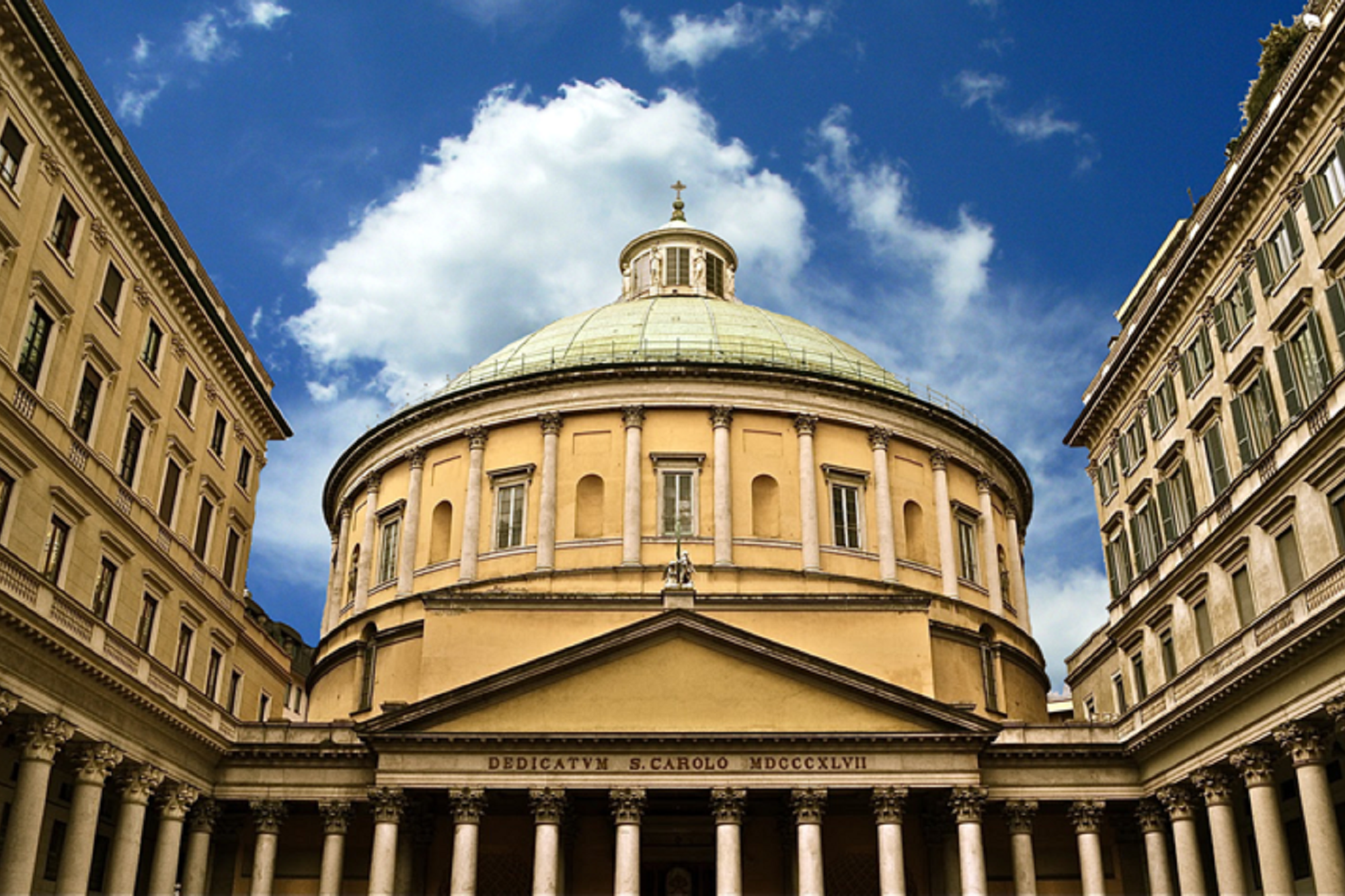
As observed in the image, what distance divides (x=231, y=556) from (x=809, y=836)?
18.6m

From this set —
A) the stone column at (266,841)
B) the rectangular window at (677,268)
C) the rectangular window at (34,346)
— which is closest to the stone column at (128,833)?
the stone column at (266,841)

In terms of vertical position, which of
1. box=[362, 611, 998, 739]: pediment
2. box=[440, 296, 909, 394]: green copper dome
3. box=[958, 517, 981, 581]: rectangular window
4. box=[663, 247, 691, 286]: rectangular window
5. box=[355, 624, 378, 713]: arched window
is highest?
box=[663, 247, 691, 286]: rectangular window

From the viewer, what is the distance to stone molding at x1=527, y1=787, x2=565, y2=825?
3094 cm

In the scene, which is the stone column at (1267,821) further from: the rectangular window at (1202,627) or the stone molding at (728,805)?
the stone molding at (728,805)

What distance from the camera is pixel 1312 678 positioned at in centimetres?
2523

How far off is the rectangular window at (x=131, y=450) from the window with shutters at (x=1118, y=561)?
89.2 feet

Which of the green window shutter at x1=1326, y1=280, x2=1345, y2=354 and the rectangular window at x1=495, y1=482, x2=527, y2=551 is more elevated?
the rectangular window at x1=495, y1=482, x2=527, y2=551

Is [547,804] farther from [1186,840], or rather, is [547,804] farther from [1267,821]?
[1267,821]

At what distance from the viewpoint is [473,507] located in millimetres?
42719

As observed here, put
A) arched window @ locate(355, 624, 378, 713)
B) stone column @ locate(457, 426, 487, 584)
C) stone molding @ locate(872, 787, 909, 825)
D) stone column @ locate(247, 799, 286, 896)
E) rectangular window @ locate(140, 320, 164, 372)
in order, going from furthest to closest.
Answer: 1. arched window @ locate(355, 624, 378, 713)
2. stone column @ locate(457, 426, 487, 584)
3. stone column @ locate(247, 799, 286, 896)
4. rectangular window @ locate(140, 320, 164, 372)
5. stone molding @ locate(872, 787, 909, 825)

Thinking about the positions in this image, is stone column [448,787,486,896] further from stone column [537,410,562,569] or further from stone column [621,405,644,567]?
stone column [621,405,644,567]

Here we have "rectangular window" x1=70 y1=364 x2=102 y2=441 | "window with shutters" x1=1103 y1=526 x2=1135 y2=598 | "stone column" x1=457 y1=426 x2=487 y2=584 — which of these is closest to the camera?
"rectangular window" x1=70 y1=364 x2=102 y2=441

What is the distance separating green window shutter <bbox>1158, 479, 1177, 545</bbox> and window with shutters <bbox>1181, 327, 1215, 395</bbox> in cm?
282

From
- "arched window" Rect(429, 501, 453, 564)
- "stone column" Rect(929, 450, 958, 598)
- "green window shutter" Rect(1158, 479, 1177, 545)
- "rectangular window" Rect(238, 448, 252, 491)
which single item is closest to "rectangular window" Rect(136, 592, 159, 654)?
"rectangular window" Rect(238, 448, 252, 491)
